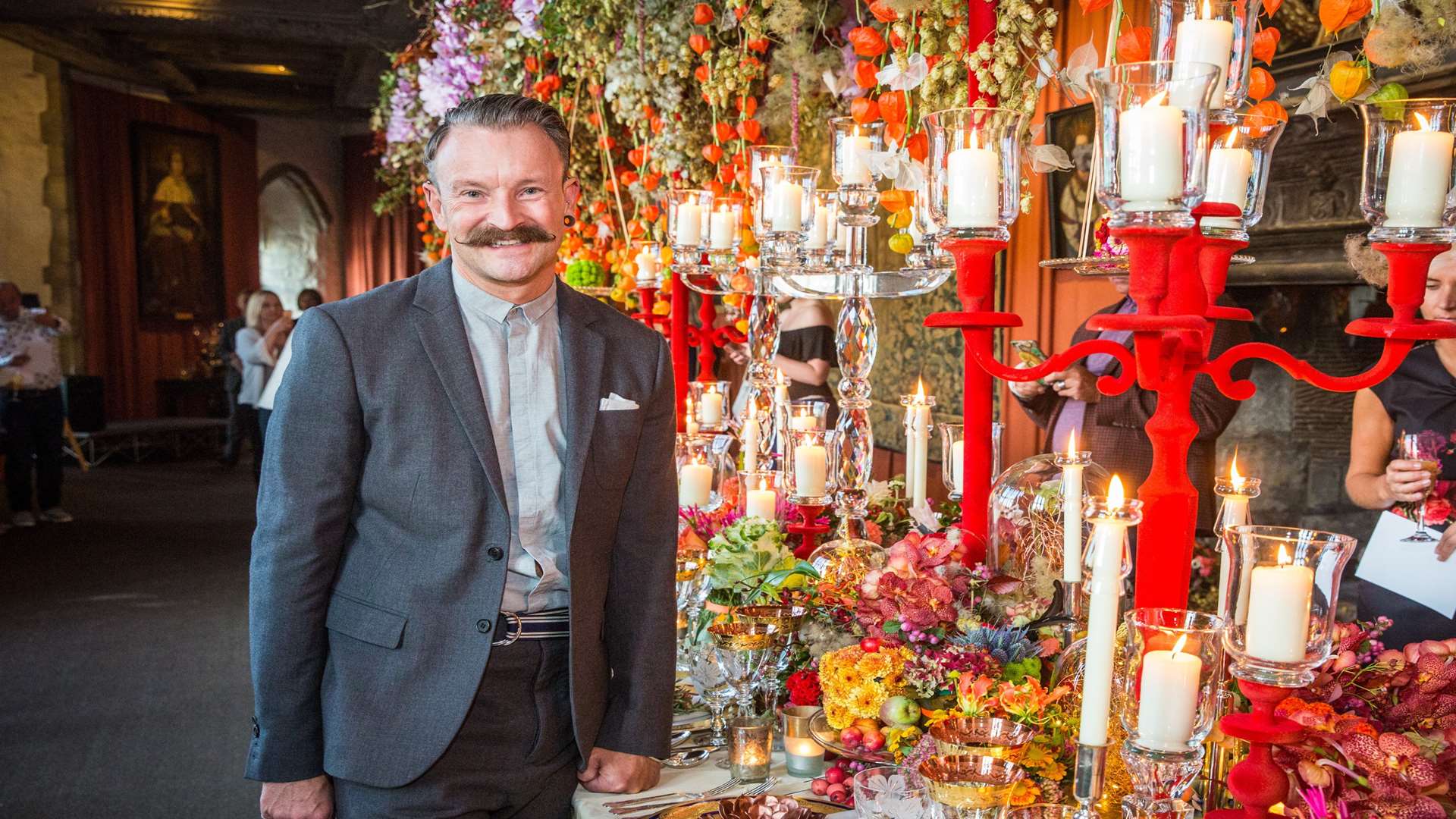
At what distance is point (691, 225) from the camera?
2463mm

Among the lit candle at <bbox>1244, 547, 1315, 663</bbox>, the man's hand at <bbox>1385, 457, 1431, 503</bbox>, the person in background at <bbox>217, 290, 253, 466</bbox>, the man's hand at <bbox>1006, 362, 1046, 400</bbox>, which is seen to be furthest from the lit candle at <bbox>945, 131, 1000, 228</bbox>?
the person in background at <bbox>217, 290, 253, 466</bbox>

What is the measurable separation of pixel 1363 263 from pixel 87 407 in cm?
1027

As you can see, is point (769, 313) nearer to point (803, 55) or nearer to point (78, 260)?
point (803, 55)

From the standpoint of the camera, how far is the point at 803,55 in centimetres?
325

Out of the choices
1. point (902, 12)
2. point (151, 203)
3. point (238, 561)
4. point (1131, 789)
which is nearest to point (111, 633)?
point (238, 561)

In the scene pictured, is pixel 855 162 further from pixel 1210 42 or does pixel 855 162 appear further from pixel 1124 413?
pixel 1124 413

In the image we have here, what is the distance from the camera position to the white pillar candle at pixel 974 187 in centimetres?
122

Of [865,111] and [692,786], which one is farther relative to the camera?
[865,111]

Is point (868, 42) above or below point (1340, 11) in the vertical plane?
above

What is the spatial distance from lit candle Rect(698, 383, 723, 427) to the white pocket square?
1.24m

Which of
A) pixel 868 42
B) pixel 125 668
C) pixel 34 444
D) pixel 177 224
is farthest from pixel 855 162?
pixel 177 224

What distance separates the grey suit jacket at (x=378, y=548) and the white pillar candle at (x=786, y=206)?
0.59 metres

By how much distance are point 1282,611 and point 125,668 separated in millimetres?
4576

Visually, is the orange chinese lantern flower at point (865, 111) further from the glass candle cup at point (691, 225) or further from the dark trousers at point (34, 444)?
the dark trousers at point (34, 444)
